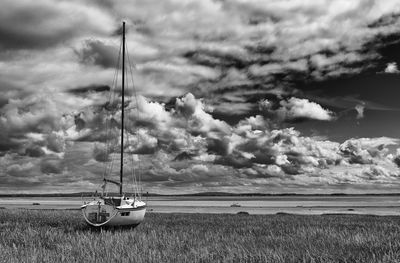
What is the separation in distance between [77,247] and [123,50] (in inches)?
954

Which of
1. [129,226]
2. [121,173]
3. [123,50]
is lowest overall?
[129,226]

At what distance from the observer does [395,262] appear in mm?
10172

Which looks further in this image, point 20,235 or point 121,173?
point 121,173

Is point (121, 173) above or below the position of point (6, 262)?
above

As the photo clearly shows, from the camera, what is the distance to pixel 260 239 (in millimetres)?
18844

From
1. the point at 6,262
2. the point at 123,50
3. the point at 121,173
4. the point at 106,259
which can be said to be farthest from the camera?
the point at 123,50

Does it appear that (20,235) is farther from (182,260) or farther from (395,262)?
(395,262)

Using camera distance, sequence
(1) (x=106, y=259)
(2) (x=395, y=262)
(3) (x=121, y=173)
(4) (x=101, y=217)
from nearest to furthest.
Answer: (2) (x=395, y=262)
(1) (x=106, y=259)
(4) (x=101, y=217)
(3) (x=121, y=173)

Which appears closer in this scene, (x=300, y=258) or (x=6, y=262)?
(x=6, y=262)

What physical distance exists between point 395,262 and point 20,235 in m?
16.2

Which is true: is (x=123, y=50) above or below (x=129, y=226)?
above

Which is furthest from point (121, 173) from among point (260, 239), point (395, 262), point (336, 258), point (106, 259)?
point (395, 262)

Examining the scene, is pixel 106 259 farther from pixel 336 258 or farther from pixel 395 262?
pixel 395 262

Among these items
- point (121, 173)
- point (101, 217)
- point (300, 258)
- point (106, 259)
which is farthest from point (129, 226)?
point (300, 258)
